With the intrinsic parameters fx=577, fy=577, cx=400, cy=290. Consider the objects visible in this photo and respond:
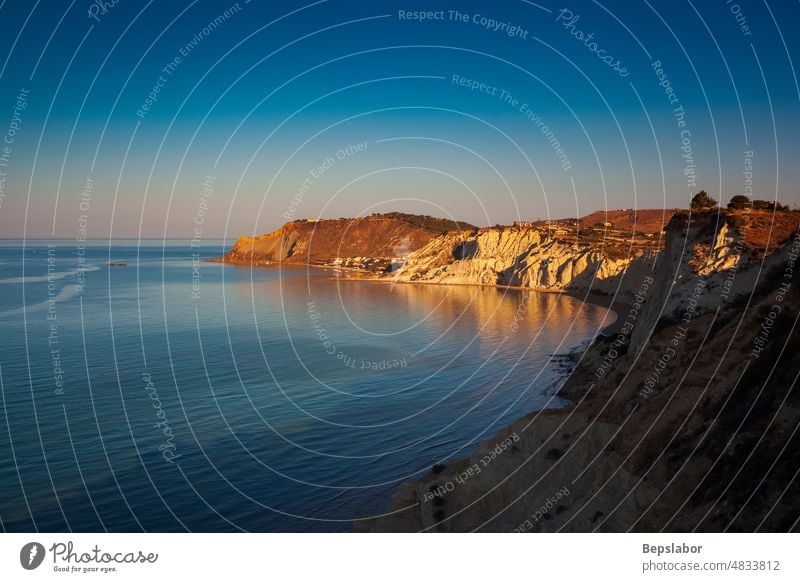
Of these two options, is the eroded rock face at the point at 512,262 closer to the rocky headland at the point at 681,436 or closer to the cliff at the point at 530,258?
the cliff at the point at 530,258

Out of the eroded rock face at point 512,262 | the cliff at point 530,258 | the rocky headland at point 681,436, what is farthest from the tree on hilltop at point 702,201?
the eroded rock face at point 512,262

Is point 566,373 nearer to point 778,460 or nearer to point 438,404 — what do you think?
point 438,404

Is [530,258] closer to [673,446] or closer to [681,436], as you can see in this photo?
[681,436]

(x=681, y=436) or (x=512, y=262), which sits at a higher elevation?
(x=512, y=262)

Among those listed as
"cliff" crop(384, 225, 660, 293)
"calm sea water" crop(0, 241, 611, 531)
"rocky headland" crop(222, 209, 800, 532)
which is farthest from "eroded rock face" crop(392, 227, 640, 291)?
"rocky headland" crop(222, 209, 800, 532)

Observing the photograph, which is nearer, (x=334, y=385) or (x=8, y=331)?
(x=334, y=385)

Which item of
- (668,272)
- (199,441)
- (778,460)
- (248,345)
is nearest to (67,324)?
(248,345)

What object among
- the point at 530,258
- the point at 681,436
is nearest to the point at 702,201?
the point at 681,436

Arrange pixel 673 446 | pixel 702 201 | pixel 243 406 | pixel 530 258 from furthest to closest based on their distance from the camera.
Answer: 1. pixel 530 258
2. pixel 702 201
3. pixel 243 406
4. pixel 673 446
